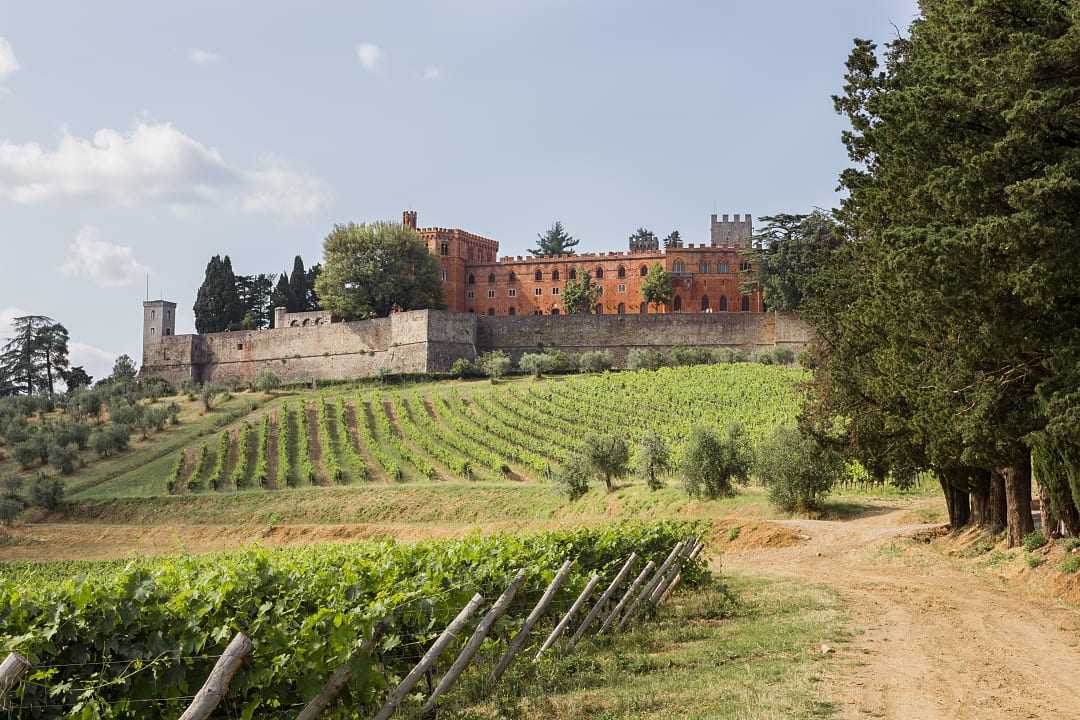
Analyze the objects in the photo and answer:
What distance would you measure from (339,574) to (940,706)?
5797mm

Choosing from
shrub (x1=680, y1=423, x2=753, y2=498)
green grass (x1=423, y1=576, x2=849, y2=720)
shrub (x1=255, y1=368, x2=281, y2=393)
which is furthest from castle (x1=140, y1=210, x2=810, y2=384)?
green grass (x1=423, y1=576, x2=849, y2=720)

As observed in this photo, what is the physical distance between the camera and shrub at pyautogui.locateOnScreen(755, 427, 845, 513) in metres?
28.6

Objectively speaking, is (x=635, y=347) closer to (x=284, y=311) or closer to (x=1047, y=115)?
(x=284, y=311)

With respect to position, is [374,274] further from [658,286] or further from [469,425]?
[469,425]

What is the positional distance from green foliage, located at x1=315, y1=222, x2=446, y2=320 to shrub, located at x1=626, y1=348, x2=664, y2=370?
21.0 meters

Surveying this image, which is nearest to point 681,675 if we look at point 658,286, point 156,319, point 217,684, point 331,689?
point 331,689

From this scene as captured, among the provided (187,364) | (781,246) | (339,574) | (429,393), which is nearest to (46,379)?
(187,364)

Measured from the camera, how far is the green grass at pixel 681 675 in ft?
28.7

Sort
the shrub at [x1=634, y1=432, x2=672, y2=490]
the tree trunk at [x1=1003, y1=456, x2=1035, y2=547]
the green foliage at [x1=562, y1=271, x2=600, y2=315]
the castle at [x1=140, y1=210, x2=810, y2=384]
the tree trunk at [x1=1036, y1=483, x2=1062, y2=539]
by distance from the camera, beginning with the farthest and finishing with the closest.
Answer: the green foliage at [x1=562, y1=271, x2=600, y2=315]
the castle at [x1=140, y1=210, x2=810, y2=384]
the shrub at [x1=634, y1=432, x2=672, y2=490]
the tree trunk at [x1=1003, y1=456, x2=1035, y2=547]
the tree trunk at [x1=1036, y1=483, x2=1062, y2=539]

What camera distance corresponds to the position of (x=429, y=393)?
61.0m

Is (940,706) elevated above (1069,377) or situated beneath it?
situated beneath

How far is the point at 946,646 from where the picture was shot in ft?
36.5

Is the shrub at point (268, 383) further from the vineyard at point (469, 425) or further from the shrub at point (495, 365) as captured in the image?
the shrub at point (495, 365)

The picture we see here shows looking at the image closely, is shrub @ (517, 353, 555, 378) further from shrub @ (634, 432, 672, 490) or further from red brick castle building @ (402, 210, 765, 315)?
shrub @ (634, 432, 672, 490)
